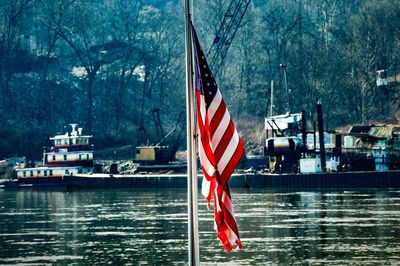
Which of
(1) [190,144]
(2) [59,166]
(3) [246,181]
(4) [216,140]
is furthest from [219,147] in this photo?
(2) [59,166]

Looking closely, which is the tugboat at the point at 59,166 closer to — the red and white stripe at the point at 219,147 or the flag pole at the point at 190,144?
the flag pole at the point at 190,144

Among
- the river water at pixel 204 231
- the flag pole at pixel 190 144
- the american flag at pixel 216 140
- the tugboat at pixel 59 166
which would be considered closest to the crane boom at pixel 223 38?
the tugboat at pixel 59 166

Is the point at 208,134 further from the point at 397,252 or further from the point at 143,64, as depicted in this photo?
the point at 143,64

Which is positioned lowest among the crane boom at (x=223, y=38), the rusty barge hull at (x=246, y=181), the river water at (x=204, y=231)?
the river water at (x=204, y=231)

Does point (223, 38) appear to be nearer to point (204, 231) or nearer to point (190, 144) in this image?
point (204, 231)

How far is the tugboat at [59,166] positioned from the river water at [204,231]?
91.9ft

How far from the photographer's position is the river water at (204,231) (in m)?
61.0

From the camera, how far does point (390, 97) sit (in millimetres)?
157000

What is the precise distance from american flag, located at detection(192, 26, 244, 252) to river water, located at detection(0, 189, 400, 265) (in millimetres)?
28561

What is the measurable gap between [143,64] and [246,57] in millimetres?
16042

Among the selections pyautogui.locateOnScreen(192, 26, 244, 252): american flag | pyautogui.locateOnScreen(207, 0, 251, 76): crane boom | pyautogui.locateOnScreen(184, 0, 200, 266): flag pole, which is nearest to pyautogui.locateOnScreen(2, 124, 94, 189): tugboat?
pyautogui.locateOnScreen(207, 0, 251, 76): crane boom

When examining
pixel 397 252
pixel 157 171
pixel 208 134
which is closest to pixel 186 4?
pixel 208 134

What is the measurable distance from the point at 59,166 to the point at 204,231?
69279 mm

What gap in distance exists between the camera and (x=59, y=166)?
470ft
